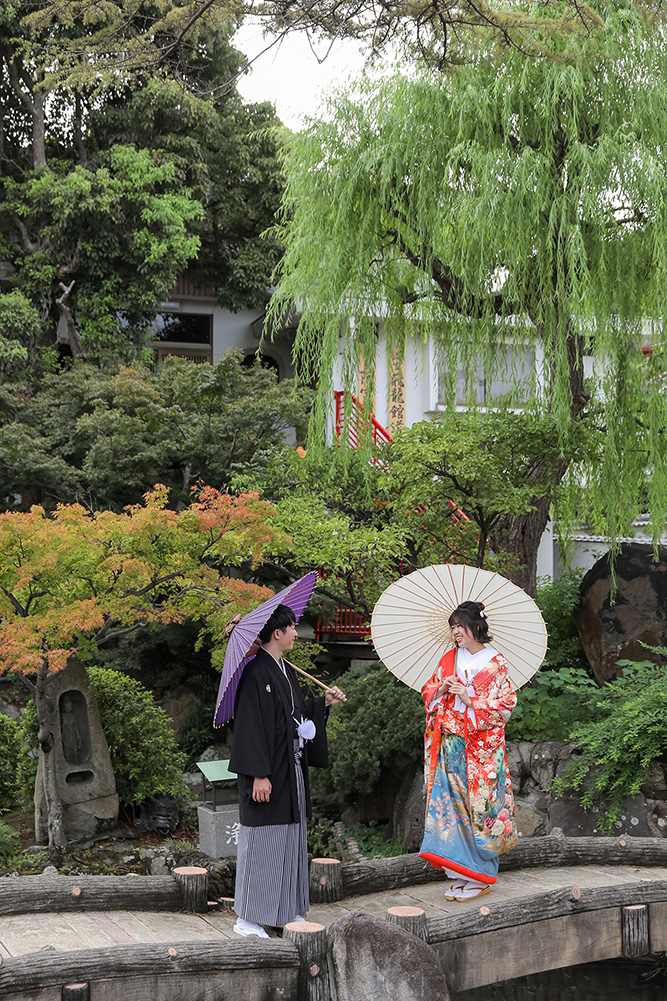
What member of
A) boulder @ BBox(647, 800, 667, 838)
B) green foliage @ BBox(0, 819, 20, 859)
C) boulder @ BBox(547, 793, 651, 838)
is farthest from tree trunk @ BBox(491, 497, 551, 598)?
green foliage @ BBox(0, 819, 20, 859)

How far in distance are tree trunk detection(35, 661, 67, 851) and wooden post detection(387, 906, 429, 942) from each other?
5.05 metres

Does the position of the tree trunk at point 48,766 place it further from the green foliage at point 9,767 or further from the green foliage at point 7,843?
the green foliage at point 9,767

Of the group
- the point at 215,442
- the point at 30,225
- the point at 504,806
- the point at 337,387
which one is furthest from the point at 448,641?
the point at 30,225

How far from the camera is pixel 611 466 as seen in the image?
8.30 m

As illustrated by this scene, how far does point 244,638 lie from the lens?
4734 mm

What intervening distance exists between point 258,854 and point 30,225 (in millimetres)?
13463

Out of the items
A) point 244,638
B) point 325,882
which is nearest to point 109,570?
point 244,638

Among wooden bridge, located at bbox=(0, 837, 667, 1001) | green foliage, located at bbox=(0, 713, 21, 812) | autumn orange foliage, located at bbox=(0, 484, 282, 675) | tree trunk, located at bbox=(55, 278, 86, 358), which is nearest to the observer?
wooden bridge, located at bbox=(0, 837, 667, 1001)

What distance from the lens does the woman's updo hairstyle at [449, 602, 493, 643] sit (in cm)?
524

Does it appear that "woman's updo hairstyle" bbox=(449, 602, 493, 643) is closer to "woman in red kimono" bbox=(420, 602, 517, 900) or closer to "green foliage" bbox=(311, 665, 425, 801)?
"woman in red kimono" bbox=(420, 602, 517, 900)

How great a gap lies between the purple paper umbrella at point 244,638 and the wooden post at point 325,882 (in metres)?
1.23

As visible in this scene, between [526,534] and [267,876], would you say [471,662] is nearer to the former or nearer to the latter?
[267,876]

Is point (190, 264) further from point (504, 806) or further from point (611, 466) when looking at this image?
point (504, 806)

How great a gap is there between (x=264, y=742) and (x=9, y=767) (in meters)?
6.51
